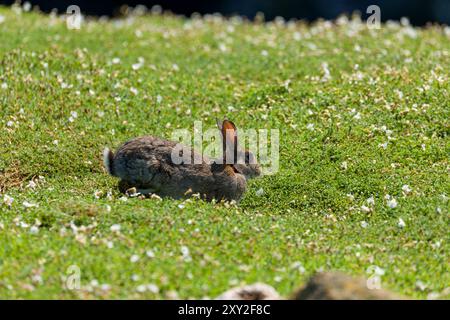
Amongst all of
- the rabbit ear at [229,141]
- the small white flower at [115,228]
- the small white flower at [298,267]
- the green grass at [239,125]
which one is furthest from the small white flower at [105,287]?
the rabbit ear at [229,141]

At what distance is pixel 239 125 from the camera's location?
13211 millimetres

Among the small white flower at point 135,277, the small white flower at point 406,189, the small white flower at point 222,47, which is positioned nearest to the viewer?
the small white flower at point 135,277

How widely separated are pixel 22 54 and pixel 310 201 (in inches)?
266

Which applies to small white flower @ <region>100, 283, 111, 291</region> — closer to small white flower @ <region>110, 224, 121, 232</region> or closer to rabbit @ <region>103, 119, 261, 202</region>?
small white flower @ <region>110, 224, 121, 232</region>

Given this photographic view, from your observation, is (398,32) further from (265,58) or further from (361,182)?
(361,182)

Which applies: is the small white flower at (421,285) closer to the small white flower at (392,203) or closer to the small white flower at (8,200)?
the small white flower at (392,203)

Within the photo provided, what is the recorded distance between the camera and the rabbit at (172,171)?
10.5 m

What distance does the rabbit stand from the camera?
1053 cm

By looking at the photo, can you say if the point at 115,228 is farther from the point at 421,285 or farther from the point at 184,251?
the point at 421,285

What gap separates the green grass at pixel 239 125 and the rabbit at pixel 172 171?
1.10ft

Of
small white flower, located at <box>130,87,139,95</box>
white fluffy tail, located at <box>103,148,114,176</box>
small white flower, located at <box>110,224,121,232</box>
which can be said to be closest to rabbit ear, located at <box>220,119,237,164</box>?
white fluffy tail, located at <box>103,148,114,176</box>
